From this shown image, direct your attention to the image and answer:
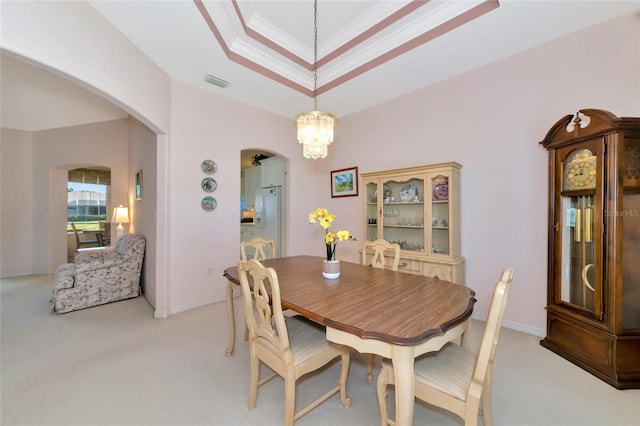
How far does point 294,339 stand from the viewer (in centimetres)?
158

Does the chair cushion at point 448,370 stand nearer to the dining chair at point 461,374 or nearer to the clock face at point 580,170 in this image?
the dining chair at point 461,374

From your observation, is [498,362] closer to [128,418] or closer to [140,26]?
[128,418]

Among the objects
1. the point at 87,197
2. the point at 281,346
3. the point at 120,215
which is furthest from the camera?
the point at 87,197

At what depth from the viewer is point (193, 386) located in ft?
5.83

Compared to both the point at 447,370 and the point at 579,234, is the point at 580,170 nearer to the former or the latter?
the point at 579,234

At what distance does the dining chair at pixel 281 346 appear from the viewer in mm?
1341

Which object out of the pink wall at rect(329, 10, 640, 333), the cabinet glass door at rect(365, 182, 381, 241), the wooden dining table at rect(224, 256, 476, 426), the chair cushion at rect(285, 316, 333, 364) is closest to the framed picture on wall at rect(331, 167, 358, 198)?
the cabinet glass door at rect(365, 182, 381, 241)

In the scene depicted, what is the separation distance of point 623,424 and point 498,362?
676mm

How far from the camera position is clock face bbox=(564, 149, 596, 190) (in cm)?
199

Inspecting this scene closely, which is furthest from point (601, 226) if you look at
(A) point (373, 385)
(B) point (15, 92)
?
(B) point (15, 92)

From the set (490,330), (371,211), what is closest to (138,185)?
(371,211)

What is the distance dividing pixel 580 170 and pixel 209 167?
12.9 ft

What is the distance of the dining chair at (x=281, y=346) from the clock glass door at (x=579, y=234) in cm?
205

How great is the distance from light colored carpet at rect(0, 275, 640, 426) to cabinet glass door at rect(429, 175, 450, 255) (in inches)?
37.8
